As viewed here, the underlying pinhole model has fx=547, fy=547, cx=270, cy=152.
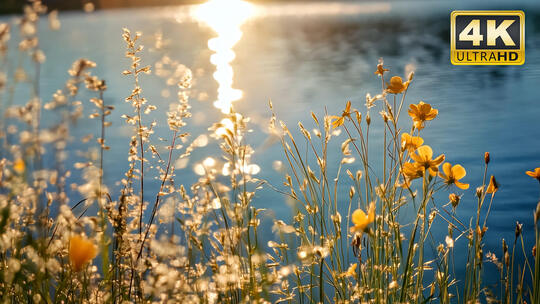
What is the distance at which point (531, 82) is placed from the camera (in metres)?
8.58

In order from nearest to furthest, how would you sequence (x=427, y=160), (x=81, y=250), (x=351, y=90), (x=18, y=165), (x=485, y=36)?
1. (x=81, y=250)
2. (x=18, y=165)
3. (x=427, y=160)
4. (x=485, y=36)
5. (x=351, y=90)

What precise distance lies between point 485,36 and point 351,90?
5561mm

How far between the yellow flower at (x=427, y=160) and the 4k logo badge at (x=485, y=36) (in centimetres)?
152

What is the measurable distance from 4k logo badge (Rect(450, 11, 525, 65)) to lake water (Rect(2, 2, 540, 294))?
2.18 ft

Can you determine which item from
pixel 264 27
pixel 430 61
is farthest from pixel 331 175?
pixel 264 27

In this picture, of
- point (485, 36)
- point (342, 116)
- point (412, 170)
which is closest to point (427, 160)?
point (412, 170)

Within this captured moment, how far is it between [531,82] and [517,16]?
654 cm

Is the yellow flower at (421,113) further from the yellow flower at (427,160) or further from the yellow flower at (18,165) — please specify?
the yellow flower at (18,165)

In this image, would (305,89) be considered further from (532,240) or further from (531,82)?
(532,240)

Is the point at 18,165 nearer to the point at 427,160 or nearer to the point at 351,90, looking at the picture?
the point at 427,160

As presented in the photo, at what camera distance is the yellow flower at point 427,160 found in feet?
4.38

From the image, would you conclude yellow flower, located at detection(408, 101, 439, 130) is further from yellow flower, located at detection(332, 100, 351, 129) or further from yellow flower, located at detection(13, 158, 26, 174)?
yellow flower, located at detection(13, 158, 26, 174)

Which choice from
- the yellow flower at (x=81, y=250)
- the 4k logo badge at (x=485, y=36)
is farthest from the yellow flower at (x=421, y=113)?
the 4k logo badge at (x=485, y=36)

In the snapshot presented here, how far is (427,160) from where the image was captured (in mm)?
1348
